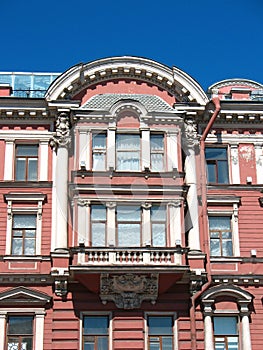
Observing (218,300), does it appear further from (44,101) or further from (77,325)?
(44,101)

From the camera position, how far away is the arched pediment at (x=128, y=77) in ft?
83.9

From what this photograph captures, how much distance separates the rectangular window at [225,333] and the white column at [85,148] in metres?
6.58

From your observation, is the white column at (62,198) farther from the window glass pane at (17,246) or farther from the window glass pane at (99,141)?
the window glass pane at (17,246)

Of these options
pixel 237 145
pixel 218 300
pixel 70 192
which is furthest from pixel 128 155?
pixel 218 300

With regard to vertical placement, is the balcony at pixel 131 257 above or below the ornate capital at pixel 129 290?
above

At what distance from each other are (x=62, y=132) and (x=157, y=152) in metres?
3.30

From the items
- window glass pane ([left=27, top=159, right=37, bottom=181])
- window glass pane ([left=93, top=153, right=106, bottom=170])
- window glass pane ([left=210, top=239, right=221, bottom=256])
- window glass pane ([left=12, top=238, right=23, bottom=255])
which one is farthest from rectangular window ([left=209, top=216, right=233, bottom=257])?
window glass pane ([left=12, top=238, right=23, bottom=255])

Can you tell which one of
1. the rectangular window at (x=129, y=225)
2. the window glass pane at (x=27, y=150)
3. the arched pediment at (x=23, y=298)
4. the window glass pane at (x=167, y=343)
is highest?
the window glass pane at (x=27, y=150)

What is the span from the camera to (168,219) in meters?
24.1

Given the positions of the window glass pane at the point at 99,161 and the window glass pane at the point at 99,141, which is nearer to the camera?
the window glass pane at the point at 99,161

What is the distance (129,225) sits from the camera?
78.7ft

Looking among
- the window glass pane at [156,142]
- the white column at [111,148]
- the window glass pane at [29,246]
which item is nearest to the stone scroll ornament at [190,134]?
the window glass pane at [156,142]

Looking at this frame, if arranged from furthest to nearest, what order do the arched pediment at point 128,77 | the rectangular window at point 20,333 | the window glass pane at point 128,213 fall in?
the arched pediment at point 128,77, the window glass pane at point 128,213, the rectangular window at point 20,333

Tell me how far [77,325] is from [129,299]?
1.78 metres
